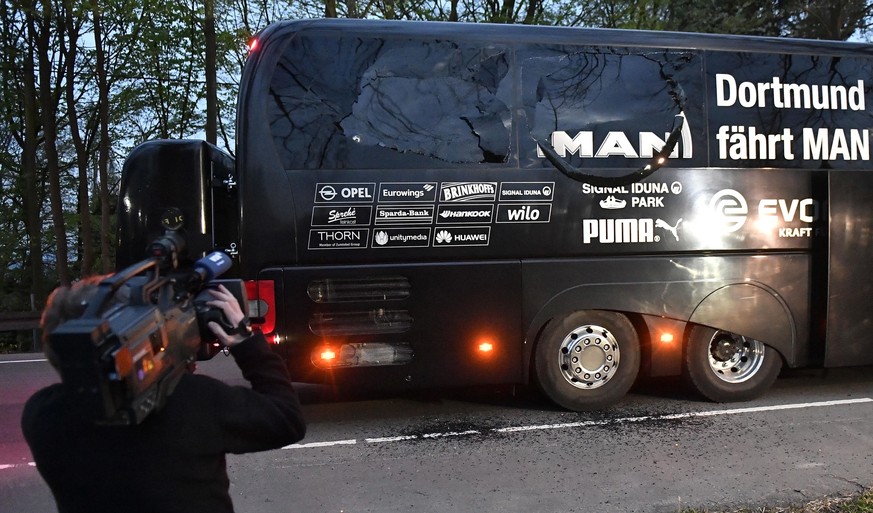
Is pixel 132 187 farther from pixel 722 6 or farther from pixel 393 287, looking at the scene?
pixel 722 6

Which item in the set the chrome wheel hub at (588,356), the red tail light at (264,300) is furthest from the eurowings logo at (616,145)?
the red tail light at (264,300)

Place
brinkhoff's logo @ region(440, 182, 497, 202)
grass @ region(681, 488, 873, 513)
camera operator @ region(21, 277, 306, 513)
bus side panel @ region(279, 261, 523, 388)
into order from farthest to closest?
brinkhoff's logo @ region(440, 182, 497, 202) → bus side panel @ region(279, 261, 523, 388) → grass @ region(681, 488, 873, 513) → camera operator @ region(21, 277, 306, 513)

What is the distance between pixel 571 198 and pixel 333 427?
2.81 m

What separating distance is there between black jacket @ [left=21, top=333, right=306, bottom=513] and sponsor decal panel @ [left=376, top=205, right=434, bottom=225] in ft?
11.7

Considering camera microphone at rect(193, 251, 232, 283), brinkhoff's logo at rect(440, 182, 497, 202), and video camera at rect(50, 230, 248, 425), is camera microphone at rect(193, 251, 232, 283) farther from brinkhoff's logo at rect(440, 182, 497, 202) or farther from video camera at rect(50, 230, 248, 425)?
brinkhoff's logo at rect(440, 182, 497, 202)

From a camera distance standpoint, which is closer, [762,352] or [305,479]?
[305,479]

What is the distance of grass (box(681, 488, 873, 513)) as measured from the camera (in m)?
3.83

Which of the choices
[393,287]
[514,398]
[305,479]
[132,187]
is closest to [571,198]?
[393,287]

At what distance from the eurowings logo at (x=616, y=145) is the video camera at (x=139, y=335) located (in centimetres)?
416

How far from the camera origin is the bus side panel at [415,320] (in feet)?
17.5

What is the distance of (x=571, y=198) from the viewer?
18.6ft

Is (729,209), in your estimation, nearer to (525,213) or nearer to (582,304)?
(582,304)

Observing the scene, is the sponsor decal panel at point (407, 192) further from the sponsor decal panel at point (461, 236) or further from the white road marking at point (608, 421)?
the white road marking at point (608, 421)

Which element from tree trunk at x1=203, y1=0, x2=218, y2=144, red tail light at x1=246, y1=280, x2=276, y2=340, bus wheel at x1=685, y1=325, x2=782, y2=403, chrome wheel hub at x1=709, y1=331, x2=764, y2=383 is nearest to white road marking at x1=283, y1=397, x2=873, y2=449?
bus wheel at x1=685, y1=325, x2=782, y2=403
